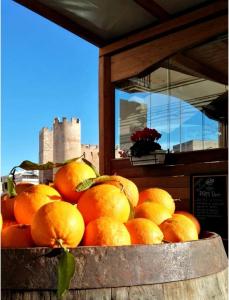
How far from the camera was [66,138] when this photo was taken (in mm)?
16359

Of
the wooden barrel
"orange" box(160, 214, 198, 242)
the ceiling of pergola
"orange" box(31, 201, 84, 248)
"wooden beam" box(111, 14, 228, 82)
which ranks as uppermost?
the ceiling of pergola

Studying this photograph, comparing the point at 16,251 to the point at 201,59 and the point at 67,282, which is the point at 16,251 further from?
the point at 201,59

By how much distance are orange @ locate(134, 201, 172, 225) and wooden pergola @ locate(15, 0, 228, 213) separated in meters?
3.26

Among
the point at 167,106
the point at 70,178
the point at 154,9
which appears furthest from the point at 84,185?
the point at 167,106

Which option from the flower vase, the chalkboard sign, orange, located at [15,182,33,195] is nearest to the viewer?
orange, located at [15,182,33,195]

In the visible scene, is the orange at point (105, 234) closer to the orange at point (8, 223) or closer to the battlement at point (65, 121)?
the orange at point (8, 223)

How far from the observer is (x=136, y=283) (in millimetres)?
688

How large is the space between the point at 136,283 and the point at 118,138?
17.9 feet

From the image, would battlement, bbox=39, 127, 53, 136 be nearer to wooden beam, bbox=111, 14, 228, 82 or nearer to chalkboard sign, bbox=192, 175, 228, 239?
wooden beam, bbox=111, 14, 228, 82

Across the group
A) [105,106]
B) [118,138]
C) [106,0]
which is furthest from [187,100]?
[106,0]

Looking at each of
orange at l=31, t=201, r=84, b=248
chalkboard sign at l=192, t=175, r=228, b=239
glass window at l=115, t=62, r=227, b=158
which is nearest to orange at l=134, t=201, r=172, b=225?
orange at l=31, t=201, r=84, b=248

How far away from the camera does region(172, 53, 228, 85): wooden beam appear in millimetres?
5863

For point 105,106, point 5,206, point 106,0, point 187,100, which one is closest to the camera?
point 5,206

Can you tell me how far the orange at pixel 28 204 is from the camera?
855 mm
